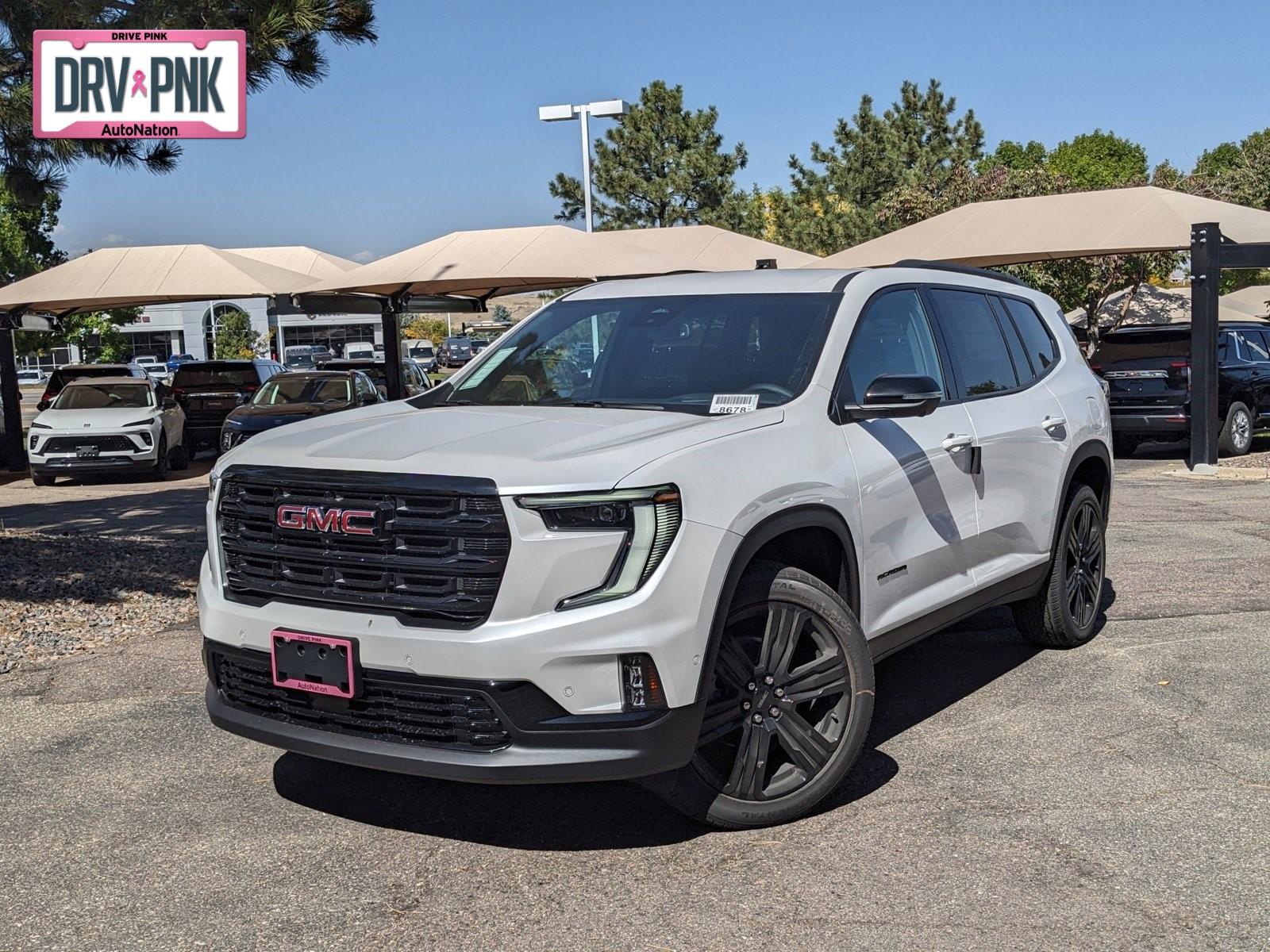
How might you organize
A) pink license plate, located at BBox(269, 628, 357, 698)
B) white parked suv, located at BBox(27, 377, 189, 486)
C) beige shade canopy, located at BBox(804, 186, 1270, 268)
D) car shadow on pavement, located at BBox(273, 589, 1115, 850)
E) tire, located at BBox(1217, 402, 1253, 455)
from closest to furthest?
pink license plate, located at BBox(269, 628, 357, 698), car shadow on pavement, located at BBox(273, 589, 1115, 850), beige shade canopy, located at BBox(804, 186, 1270, 268), tire, located at BBox(1217, 402, 1253, 455), white parked suv, located at BBox(27, 377, 189, 486)

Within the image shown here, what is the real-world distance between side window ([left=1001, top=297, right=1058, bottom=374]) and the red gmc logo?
3610mm

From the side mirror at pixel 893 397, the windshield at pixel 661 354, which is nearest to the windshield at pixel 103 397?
the windshield at pixel 661 354

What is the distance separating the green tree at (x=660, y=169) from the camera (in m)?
47.0

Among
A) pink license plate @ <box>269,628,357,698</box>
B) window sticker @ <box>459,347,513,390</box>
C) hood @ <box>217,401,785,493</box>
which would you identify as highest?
window sticker @ <box>459,347,513,390</box>

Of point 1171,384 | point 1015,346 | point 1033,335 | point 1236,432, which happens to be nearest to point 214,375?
point 1171,384

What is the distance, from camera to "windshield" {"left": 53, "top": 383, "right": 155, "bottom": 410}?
18.9 meters

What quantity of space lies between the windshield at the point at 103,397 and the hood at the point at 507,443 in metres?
15.3

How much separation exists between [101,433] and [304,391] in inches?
107

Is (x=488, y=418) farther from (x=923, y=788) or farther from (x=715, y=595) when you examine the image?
(x=923, y=788)

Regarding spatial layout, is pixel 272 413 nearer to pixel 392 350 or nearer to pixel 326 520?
pixel 392 350

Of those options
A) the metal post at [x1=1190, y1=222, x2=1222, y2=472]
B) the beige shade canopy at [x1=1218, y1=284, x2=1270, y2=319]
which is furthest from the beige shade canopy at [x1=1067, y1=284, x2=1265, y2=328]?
the metal post at [x1=1190, y1=222, x2=1222, y2=472]

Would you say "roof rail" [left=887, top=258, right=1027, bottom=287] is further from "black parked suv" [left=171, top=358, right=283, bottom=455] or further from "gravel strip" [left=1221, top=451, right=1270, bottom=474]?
"black parked suv" [left=171, top=358, right=283, bottom=455]

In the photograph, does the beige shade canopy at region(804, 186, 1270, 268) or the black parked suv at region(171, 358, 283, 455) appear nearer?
A: the beige shade canopy at region(804, 186, 1270, 268)

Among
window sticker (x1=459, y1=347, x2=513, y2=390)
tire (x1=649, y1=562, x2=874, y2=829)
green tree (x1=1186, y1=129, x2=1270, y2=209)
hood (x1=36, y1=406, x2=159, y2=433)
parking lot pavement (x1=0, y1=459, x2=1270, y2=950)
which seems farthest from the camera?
green tree (x1=1186, y1=129, x2=1270, y2=209)
